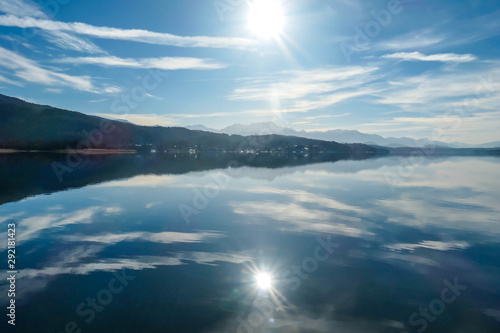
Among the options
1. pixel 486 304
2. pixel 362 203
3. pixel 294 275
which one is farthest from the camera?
pixel 362 203

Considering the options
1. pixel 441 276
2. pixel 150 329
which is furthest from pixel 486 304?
pixel 150 329

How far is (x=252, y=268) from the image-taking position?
15672mm

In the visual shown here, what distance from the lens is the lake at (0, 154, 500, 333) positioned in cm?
1099

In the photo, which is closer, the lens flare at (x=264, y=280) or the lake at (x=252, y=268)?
the lake at (x=252, y=268)

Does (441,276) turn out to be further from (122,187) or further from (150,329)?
(122,187)

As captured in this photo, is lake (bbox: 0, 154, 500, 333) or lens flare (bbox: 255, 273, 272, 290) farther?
lens flare (bbox: 255, 273, 272, 290)

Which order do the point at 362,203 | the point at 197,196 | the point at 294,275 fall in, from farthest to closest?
1. the point at 197,196
2. the point at 362,203
3. the point at 294,275

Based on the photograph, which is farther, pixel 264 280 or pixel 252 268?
pixel 252 268

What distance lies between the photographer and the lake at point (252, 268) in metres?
11.0

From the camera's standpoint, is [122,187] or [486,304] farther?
[122,187]

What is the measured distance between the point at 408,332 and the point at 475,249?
1267cm

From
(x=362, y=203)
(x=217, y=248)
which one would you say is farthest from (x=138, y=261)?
(x=362, y=203)

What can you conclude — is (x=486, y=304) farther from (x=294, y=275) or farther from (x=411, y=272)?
(x=294, y=275)

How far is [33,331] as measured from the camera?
10055 mm
